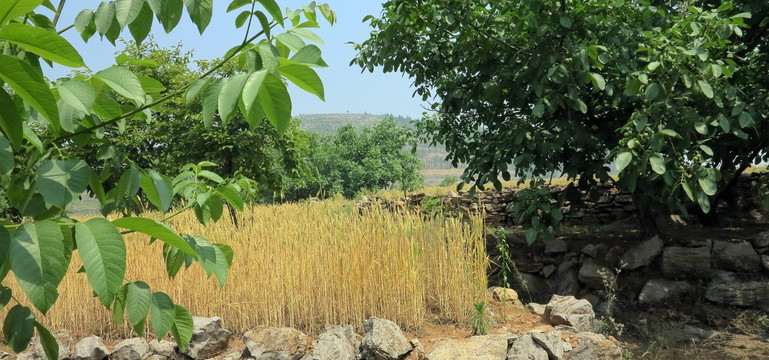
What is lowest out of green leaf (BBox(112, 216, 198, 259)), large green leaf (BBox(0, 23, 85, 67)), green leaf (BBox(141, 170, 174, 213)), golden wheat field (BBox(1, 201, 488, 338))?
golden wheat field (BBox(1, 201, 488, 338))

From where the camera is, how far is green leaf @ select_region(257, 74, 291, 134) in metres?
0.95

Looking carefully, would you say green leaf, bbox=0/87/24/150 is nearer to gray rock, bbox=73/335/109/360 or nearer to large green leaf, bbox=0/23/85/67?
large green leaf, bbox=0/23/85/67

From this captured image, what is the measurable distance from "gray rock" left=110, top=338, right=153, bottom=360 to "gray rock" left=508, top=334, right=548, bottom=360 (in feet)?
7.12

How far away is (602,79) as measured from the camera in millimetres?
4516

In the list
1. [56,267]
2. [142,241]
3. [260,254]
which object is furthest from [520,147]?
[56,267]

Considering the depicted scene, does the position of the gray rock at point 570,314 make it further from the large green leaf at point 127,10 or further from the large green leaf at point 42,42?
the large green leaf at point 42,42

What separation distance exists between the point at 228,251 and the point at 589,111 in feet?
19.1

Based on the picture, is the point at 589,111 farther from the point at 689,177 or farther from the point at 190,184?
the point at 190,184

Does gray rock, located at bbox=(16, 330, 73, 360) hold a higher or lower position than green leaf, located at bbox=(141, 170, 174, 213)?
lower

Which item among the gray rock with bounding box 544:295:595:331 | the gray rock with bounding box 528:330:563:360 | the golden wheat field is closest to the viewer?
the gray rock with bounding box 528:330:563:360

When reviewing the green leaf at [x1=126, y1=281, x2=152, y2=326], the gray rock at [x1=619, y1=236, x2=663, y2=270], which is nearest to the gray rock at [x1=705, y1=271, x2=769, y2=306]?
the gray rock at [x1=619, y1=236, x2=663, y2=270]

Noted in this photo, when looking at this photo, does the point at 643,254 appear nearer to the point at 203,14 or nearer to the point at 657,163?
the point at 657,163

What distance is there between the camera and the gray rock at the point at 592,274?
7180 millimetres

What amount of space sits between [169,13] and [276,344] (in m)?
2.88
